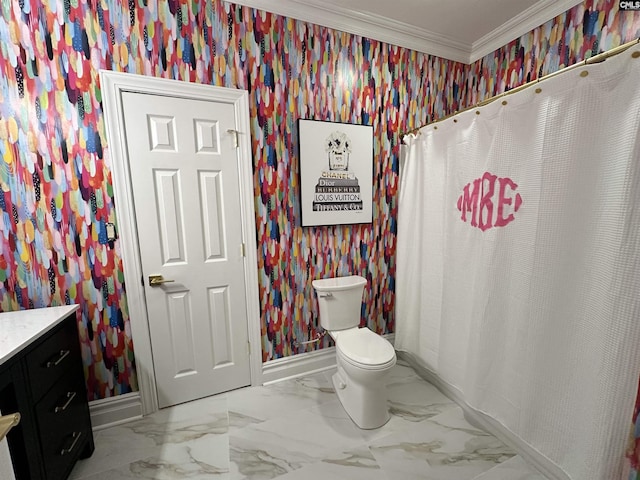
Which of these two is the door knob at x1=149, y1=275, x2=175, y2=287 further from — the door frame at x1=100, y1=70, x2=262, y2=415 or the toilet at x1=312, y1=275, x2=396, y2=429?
the toilet at x1=312, y1=275, x2=396, y2=429

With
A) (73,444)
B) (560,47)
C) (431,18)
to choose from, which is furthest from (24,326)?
(560,47)

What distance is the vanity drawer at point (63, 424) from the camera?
3.68 ft

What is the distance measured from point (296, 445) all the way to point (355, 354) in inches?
23.2

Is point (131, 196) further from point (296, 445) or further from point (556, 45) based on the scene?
point (556, 45)

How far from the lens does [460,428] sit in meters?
1.61

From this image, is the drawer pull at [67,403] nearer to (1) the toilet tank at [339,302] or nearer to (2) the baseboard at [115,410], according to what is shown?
(2) the baseboard at [115,410]

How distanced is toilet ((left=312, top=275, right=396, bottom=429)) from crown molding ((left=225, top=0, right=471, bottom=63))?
1.81m

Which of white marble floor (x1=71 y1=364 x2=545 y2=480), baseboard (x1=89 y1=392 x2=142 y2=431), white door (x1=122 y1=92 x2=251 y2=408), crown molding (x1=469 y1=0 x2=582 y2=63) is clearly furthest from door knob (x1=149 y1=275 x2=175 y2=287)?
crown molding (x1=469 y1=0 x2=582 y2=63)

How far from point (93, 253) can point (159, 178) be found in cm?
56

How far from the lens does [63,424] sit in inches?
48.8

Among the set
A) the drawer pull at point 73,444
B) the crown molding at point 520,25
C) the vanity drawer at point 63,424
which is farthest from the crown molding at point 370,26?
the drawer pull at point 73,444

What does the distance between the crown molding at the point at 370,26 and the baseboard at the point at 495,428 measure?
2468mm

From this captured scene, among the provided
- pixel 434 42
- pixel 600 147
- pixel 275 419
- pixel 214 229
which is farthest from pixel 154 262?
pixel 434 42

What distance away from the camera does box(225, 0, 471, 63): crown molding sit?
1720 mm
